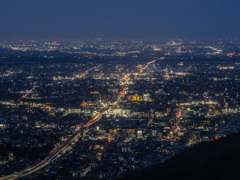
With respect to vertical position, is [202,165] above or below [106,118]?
below

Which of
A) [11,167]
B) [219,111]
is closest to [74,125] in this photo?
[11,167]

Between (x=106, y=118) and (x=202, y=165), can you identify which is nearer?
(x=202, y=165)

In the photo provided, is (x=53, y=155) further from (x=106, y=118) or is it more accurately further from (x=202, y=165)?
(x=106, y=118)

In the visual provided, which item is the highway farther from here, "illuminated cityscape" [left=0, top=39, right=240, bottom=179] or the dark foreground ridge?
the dark foreground ridge

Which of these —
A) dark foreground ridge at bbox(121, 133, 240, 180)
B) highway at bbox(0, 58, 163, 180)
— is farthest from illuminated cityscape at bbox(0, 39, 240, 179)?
dark foreground ridge at bbox(121, 133, 240, 180)

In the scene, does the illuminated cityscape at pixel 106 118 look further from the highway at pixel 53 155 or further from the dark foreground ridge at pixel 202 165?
the dark foreground ridge at pixel 202 165

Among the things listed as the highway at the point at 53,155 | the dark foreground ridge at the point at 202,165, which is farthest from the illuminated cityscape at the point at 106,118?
the dark foreground ridge at the point at 202,165

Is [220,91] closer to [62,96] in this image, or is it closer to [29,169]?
[62,96]

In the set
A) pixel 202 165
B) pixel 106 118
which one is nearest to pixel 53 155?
pixel 202 165

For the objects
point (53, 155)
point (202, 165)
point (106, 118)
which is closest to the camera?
point (202, 165)
